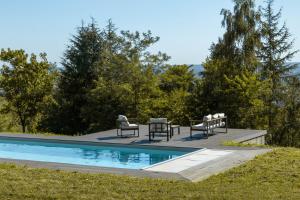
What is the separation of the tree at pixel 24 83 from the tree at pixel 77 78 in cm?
277

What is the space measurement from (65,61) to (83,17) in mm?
3104

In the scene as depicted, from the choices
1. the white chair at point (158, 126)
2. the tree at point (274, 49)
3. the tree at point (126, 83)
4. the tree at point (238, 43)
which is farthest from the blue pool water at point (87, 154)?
the tree at point (274, 49)

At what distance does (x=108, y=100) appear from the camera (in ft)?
80.8

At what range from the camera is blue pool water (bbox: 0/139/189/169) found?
1344 centimetres

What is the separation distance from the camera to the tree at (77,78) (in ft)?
91.0

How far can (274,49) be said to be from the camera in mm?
30906

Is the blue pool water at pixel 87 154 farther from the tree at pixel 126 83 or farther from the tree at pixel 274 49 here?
the tree at pixel 274 49

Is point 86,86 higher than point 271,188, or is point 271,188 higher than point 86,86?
point 86,86

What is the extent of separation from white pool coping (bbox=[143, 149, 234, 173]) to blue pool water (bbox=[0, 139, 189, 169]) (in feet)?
3.60

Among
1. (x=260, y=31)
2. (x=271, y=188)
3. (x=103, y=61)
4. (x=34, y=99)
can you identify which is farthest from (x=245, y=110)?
(x=271, y=188)

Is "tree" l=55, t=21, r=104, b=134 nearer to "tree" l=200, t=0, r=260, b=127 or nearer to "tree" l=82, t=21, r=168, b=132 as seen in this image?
"tree" l=82, t=21, r=168, b=132

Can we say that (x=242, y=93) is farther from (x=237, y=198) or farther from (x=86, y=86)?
(x=237, y=198)

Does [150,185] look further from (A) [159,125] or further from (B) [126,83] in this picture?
(B) [126,83]

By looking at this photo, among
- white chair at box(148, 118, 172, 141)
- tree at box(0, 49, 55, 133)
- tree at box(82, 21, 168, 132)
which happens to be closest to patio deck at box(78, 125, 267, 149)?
white chair at box(148, 118, 172, 141)
